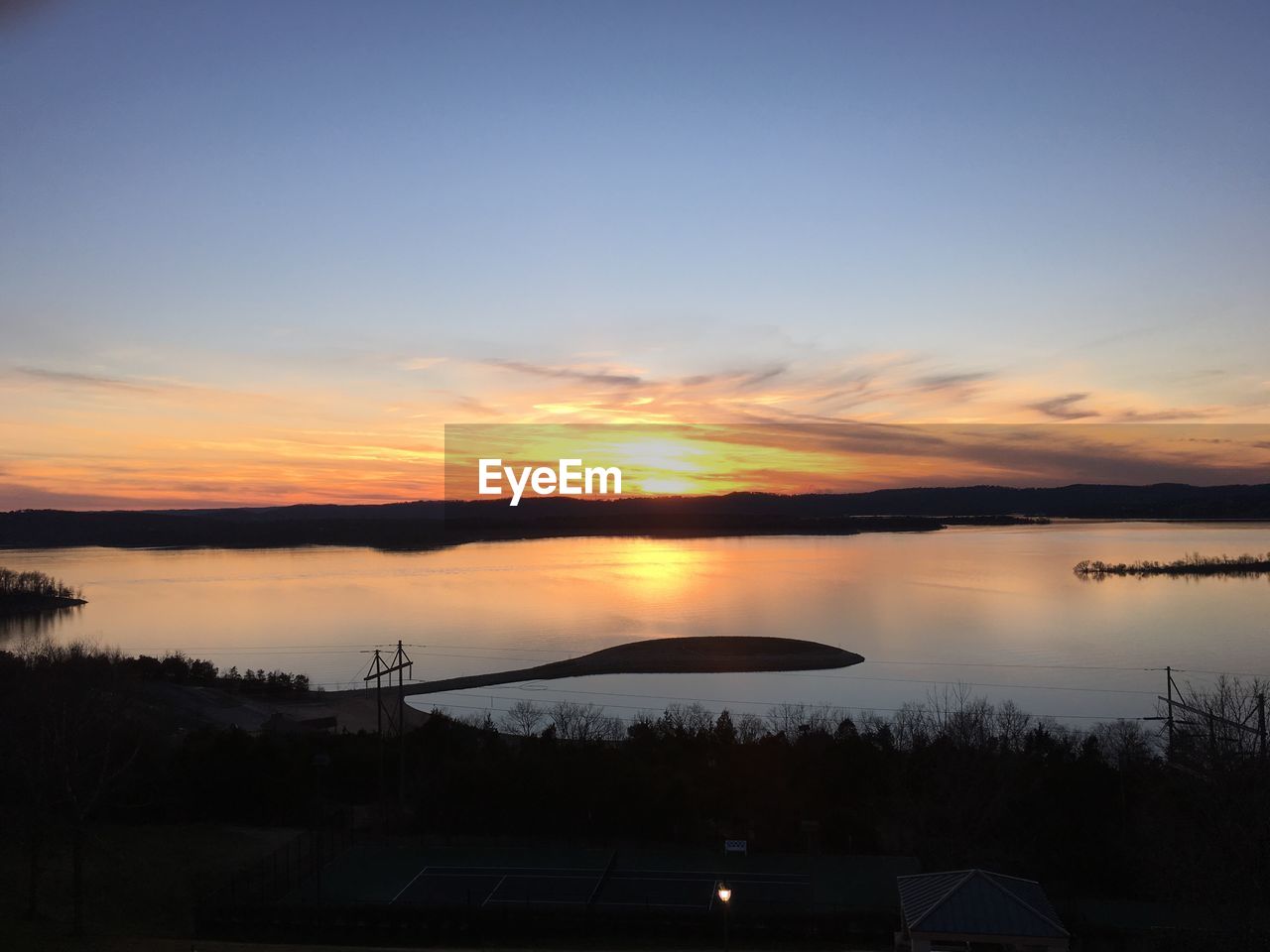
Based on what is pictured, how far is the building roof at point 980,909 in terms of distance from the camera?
25.1 feet

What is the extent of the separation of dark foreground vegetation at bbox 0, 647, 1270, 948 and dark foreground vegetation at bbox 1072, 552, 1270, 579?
36.7m

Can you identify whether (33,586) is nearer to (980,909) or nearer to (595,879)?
(595,879)

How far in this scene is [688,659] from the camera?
92.5ft

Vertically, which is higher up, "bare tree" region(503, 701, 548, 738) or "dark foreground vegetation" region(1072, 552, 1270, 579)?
"dark foreground vegetation" region(1072, 552, 1270, 579)

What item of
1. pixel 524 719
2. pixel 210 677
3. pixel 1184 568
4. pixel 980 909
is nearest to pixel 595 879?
pixel 980 909

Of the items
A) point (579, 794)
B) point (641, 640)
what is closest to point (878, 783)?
point (579, 794)

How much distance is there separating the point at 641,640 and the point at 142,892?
21623 mm

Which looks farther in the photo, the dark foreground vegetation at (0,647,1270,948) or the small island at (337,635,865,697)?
the small island at (337,635,865,697)

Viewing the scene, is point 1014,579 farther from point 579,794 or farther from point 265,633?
point 579,794

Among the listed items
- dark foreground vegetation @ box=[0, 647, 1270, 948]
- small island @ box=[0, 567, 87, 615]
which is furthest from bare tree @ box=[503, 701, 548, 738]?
small island @ box=[0, 567, 87, 615]

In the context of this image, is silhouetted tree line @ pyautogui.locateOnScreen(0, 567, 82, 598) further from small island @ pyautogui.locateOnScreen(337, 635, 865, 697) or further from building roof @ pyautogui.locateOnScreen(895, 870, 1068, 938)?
building roof @ pyautogui.locateOnScreen(895, 870, 1068, 938)

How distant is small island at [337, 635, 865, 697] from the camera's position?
26500 mm

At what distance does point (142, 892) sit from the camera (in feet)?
34.0

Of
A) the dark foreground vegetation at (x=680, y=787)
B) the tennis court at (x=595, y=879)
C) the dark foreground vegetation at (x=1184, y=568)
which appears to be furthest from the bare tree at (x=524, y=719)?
the dark foreground vegetation at (x=1184, y=568)
